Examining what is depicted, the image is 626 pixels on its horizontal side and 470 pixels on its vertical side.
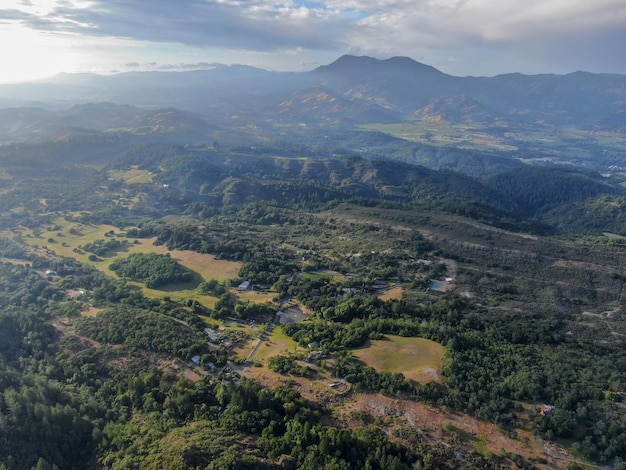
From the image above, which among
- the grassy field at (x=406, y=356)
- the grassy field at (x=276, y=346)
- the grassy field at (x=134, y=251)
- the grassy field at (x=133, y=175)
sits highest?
the grassy field at (x=133, y=175)

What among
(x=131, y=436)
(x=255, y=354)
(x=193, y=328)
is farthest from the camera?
(x=193, y=328)

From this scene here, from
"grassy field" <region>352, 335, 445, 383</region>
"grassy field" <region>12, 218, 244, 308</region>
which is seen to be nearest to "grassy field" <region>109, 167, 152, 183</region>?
"grassy field" <region>12, 218, 244, 308</region>

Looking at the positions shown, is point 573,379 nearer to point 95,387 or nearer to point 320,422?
point 320,422

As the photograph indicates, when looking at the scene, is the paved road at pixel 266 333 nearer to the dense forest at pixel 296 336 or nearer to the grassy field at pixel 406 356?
the dense forest at pixel 296 336

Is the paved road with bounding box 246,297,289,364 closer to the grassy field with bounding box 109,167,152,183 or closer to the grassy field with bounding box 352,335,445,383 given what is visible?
the grassy field with bounding box 352,335,445,383

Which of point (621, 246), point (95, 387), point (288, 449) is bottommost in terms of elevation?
point (95, 387)

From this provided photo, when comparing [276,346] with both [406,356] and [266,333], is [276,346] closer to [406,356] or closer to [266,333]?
[266,333]

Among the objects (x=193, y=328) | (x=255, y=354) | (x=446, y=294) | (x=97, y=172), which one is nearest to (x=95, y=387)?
(x=193, y=328)

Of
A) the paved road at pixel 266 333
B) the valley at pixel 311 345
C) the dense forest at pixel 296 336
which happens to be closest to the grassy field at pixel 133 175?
the dense forest at pixel 296 336
